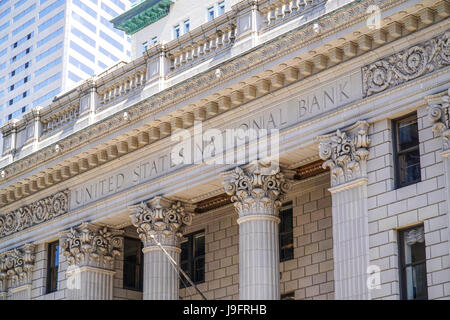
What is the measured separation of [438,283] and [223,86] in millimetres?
10901

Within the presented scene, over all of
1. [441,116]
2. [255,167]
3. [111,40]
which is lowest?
[255,167]

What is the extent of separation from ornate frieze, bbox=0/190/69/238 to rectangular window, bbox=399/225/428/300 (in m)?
16.7

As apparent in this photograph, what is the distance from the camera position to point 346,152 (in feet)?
103

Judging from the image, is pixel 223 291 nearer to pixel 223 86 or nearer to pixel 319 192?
pixel 319 192

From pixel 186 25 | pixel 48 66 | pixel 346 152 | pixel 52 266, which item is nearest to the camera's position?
pixel 346 152

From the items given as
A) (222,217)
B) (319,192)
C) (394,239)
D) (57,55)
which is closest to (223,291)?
(222,217)

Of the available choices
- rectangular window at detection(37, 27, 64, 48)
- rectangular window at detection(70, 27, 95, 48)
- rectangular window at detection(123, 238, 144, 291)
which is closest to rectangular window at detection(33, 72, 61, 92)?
rectangular window at detection(37, 27, 64, 48)

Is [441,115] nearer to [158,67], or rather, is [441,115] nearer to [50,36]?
[158,67]

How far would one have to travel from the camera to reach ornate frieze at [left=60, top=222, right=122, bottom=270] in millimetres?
40000

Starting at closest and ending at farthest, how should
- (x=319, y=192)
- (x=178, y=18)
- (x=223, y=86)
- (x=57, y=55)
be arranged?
(x=223, y=86) < (x=319, y=192) < (x=178, y=18) < (x=57, y=55)

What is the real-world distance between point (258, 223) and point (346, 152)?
4329mm

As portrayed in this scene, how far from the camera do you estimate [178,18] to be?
6638 cm

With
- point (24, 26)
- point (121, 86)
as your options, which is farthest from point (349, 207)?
point (24, 26)

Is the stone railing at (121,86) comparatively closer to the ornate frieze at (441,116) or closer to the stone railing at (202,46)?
the stone railing at (202,46)
